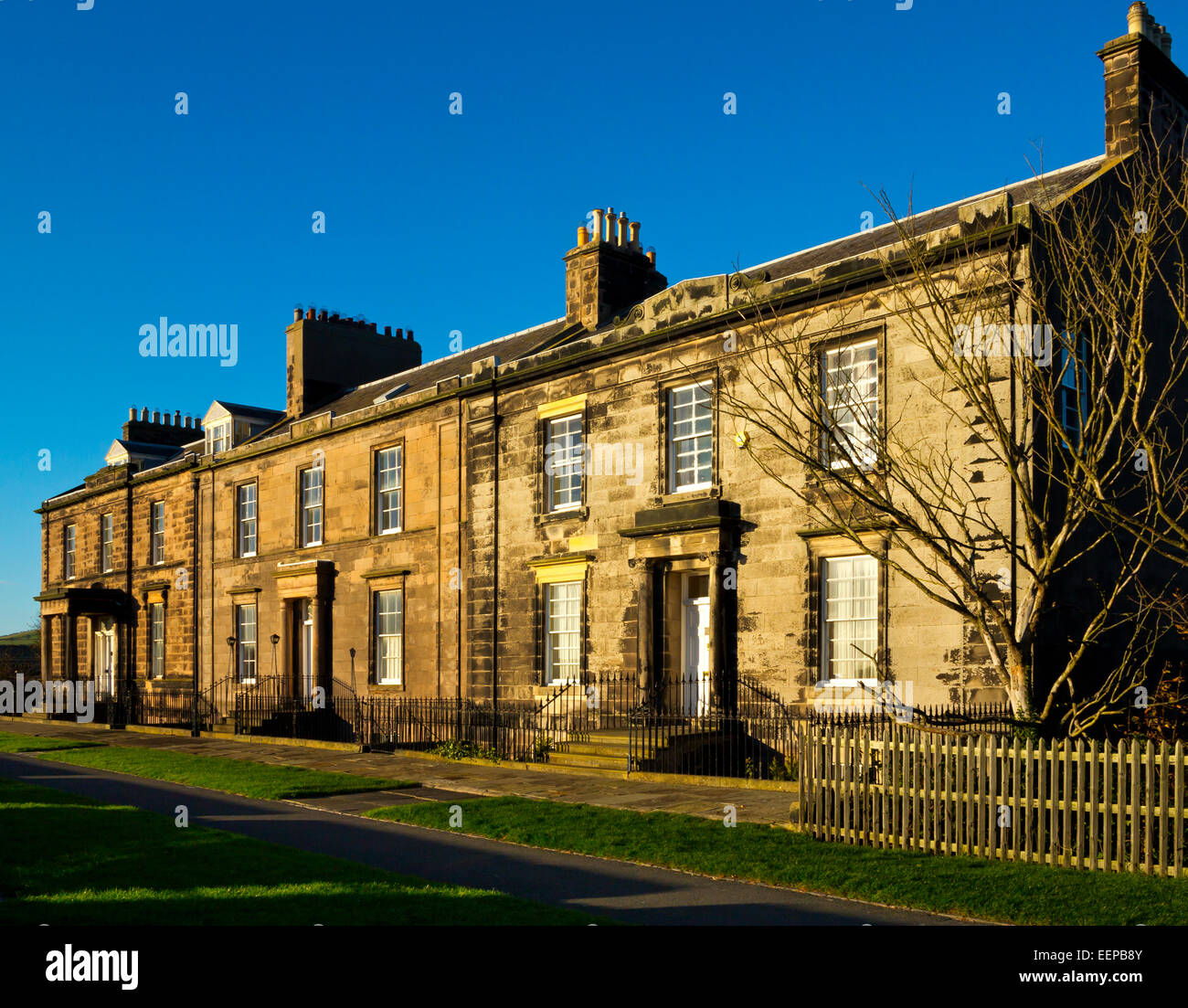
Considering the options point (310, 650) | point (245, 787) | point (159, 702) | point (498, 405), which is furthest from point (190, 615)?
point (245, 787)

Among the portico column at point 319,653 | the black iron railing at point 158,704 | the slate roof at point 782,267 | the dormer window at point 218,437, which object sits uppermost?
the slate roof at point 782,267

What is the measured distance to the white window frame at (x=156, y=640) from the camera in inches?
1499

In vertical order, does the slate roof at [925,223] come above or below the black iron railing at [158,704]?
above

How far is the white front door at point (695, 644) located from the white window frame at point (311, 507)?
1309cm

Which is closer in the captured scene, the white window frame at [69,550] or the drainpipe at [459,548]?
the drainpipe at [459,548]

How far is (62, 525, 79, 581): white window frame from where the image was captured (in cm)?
4478

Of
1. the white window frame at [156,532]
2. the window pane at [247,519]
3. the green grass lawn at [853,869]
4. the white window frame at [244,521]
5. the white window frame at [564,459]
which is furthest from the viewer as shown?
the white window frame at [156,532]

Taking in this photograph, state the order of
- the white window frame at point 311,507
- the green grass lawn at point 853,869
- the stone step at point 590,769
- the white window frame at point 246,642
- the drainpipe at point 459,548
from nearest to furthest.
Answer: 1. the green grass lawn at point 853,869
2. the stone step at point 590,769
3. the drainpipe at point 459,548
4. the white window frame at point 311,507
5. the white window frame at point 246,642

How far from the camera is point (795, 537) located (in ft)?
61.2

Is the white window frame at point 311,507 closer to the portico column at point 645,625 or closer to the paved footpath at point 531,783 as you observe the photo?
the paved footpath at point 531,783

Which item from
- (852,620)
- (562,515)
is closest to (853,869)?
(852,620)

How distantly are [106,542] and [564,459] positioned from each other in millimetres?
25891

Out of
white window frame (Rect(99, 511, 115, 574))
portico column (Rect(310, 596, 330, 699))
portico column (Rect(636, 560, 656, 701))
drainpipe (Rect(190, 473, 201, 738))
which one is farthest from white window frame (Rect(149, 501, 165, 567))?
portico column (Rect(636, 560, 656, 701))

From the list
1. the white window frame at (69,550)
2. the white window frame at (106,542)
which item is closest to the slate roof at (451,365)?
the white window frame at (106,542)
